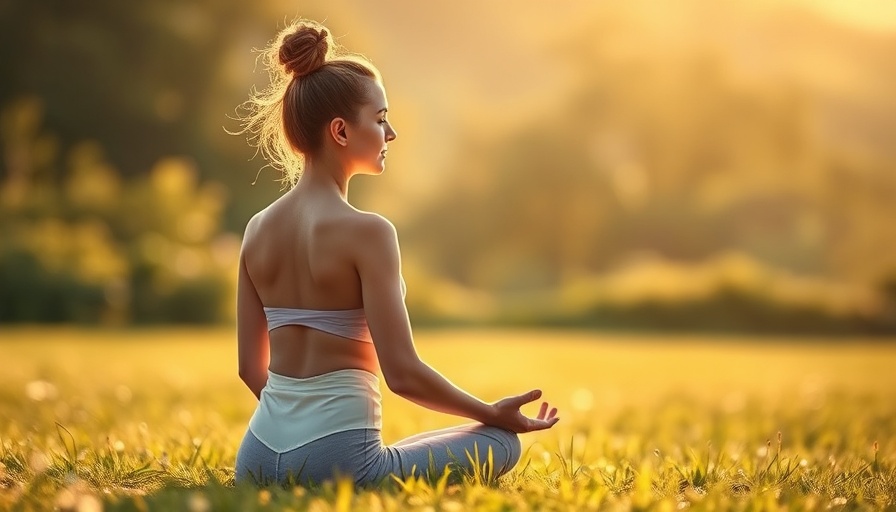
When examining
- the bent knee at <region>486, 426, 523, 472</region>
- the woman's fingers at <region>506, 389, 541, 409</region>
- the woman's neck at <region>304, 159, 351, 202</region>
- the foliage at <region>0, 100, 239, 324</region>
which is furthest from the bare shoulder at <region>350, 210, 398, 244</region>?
the foliage at <region>0, 100, 239, 324</region>

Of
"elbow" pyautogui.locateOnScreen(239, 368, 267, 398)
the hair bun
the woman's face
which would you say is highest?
the hair bun

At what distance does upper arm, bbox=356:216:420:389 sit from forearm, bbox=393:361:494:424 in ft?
0.15

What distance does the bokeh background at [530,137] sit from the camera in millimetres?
23875

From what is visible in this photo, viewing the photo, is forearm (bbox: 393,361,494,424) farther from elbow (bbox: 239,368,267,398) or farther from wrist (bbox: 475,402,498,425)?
elbow (bbox: 239,368,267,398)

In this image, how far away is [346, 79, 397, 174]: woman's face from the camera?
2.98m

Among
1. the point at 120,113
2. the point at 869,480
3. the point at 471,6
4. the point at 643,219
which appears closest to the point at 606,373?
the point at 869,480

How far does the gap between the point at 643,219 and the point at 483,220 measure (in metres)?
4.91

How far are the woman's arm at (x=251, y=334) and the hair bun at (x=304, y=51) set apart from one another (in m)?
0.63

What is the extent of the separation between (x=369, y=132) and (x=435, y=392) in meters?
0.80

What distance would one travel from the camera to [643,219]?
3064 cm

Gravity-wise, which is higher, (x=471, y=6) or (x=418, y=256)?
(x=471, y=6)

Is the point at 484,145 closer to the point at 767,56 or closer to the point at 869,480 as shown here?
the point at 767,56

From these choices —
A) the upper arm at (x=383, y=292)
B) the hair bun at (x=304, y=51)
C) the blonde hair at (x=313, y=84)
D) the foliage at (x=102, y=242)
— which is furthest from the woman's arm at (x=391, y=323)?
the foliage at (x=102, y=242)

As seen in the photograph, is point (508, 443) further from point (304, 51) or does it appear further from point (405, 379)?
point (304, 51)
